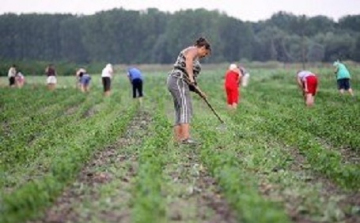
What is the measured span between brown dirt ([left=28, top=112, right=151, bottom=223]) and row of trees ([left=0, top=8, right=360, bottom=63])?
100569 mm

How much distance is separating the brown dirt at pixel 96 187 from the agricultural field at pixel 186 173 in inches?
0.5

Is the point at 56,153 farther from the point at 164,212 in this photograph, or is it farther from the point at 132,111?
the point at 132,111

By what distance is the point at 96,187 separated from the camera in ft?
25.2

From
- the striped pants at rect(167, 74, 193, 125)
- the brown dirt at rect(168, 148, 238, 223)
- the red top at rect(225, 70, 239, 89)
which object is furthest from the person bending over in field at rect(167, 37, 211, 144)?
the red top at rect(225, 70, 239, 89)

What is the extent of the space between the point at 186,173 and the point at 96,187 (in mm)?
1463

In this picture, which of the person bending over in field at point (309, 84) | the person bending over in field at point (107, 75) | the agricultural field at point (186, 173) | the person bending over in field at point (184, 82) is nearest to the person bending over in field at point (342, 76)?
the person bending over in field at point (309, 84)

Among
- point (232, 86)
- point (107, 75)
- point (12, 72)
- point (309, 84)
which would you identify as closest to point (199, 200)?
point (232, 86)

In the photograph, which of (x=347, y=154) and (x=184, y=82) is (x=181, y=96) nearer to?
(x=184, y=82)

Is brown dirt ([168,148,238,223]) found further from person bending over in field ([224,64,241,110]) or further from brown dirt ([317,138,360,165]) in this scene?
person bending over in field ([224,64,241,110])

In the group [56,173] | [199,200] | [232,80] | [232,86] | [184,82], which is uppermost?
[184,82]

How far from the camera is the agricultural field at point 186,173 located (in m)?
6.19

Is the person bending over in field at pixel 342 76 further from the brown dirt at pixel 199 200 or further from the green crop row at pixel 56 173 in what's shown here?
the brown dirt at pixel 199 200

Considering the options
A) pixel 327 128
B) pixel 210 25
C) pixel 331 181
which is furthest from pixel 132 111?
pixel 210 25

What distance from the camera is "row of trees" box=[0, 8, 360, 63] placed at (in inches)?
4710
